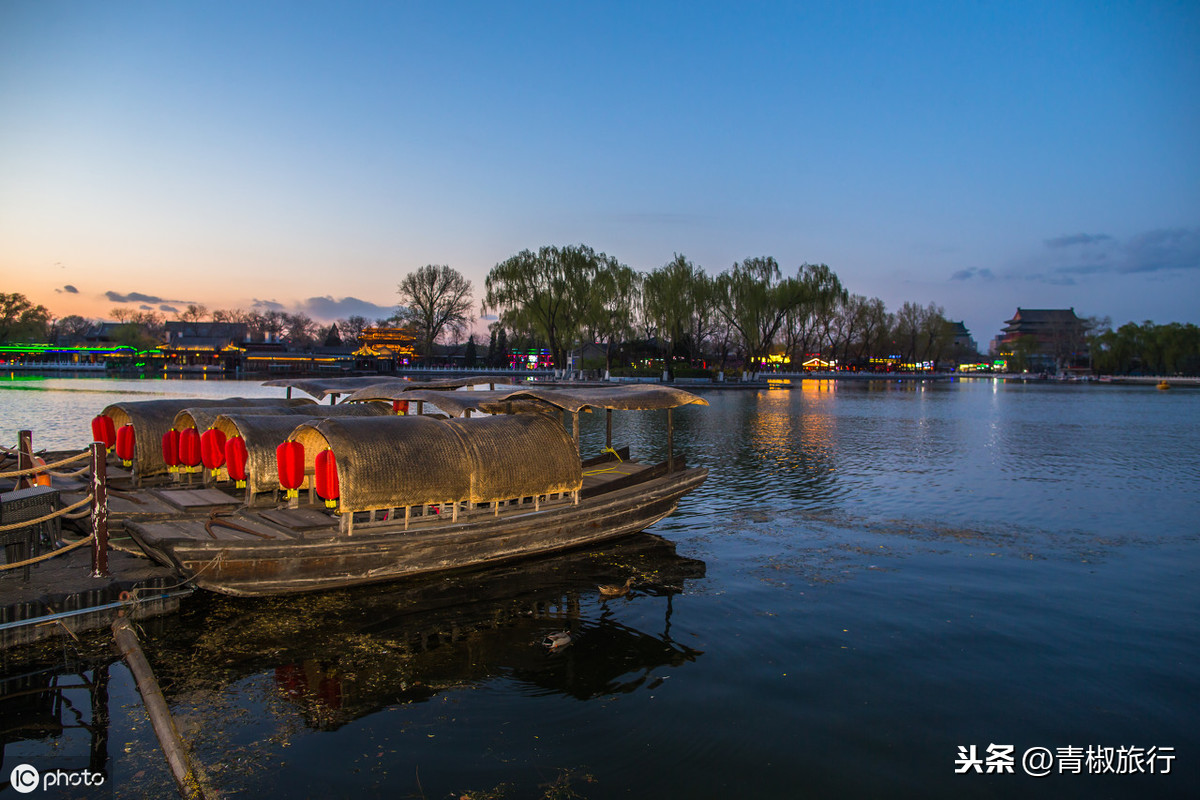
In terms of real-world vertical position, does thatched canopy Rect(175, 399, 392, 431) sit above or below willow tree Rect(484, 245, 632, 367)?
below

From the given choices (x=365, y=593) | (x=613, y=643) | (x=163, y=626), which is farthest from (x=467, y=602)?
(x=163, y=626)

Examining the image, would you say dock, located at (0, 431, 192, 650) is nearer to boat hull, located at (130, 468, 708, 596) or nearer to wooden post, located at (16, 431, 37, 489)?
boat hull, located at (130, 468, 708, 596)

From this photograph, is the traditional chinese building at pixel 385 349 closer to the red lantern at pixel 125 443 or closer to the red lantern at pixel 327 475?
the red lantern at pixel 125 443

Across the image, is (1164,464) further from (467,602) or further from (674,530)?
(467,602)

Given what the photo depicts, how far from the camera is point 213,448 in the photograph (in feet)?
38.6

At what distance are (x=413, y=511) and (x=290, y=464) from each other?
1.98m

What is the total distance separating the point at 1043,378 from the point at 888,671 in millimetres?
134454

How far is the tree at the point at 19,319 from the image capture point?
9750cm

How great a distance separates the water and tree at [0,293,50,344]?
393 feet

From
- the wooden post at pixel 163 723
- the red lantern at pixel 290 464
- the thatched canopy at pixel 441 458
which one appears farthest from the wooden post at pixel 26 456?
the wooden post at pixel 163 723

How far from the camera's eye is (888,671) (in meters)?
7.65

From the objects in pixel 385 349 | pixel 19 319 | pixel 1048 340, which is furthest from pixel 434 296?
pixel 1048 340

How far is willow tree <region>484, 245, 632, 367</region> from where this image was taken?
216ft

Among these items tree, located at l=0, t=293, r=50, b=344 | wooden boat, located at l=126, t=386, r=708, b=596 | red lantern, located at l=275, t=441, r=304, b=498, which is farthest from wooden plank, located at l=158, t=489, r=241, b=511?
tree, located at l=0, t=293, r=50, b=344
